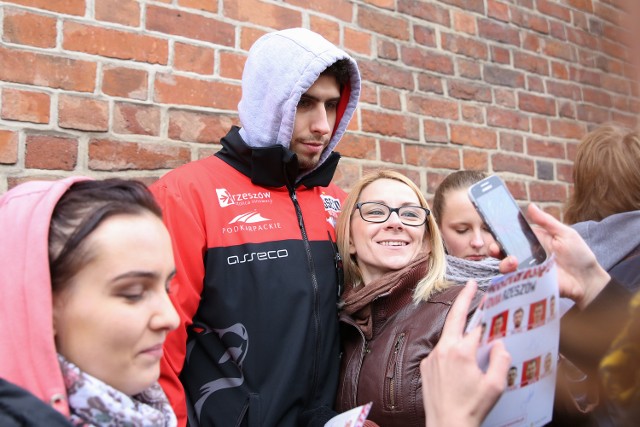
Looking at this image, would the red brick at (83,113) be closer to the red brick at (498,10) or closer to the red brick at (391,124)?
the red brick at (391,124)

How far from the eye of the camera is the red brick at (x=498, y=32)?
11.0ft

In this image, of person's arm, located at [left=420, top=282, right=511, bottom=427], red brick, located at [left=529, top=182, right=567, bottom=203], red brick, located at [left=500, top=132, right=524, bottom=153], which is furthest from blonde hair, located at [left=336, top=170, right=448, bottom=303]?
red brick, located at [left=529, top=182, right=567, bottom=203]

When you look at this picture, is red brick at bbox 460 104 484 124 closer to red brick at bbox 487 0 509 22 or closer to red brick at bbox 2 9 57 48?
red brick at bbox 487 0 509 22

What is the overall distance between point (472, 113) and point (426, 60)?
0.41m

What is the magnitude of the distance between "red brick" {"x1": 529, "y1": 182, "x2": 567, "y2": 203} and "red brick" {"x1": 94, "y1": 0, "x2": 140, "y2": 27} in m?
2.35

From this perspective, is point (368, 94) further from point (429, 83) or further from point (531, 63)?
point (531, 63)

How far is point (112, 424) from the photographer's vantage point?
115 centimetres

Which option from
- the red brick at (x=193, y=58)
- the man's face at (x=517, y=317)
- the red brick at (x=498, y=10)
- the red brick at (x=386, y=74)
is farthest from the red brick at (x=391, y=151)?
the man's face at (x=517, y=317)

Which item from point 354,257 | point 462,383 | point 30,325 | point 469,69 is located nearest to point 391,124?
point 469,69

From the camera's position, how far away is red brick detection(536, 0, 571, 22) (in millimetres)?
3693

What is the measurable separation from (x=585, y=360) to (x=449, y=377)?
47 cm

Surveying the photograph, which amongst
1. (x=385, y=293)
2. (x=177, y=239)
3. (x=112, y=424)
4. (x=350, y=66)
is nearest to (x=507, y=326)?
(x=385, y=293)

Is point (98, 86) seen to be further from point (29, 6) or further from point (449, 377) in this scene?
point (449, 377)

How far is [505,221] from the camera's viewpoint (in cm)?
130
